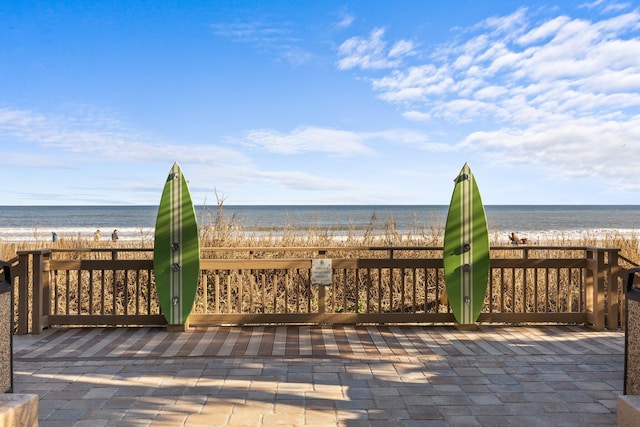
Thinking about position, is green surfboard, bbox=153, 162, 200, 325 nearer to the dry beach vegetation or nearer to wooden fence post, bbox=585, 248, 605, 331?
the dry beach vegetation

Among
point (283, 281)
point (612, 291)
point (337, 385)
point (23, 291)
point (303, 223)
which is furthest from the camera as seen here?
point (303, 223)

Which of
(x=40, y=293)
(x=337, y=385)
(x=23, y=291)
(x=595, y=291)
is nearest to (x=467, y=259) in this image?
(x=595, y=291)

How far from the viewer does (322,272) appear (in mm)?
4680

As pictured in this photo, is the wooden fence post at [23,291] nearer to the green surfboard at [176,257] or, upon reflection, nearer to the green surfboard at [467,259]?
the green surfboard at [176,257]

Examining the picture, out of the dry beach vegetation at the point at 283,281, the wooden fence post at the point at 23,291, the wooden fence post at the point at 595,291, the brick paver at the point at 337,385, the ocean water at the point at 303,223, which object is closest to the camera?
the brick paver at the point at 337,385

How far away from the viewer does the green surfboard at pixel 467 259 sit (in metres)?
4.66

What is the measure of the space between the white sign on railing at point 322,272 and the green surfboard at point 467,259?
4.07ft

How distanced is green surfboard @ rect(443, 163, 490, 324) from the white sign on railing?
4.07 ft

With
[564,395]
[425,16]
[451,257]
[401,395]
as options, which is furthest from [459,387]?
[425,16]

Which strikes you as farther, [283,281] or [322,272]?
[283,281]

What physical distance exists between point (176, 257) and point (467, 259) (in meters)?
3.10

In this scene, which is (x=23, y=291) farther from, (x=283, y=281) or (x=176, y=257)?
(x=283, y=281)

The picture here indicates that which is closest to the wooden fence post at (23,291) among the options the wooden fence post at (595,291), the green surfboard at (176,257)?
the green surfboard at (176,257)

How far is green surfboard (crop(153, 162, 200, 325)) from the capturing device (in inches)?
181
